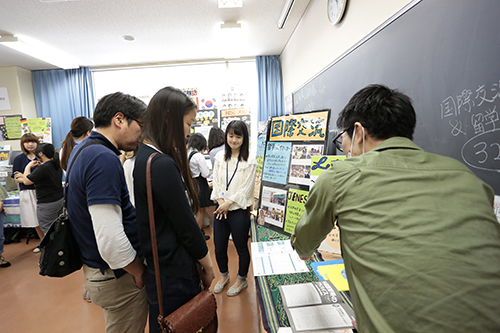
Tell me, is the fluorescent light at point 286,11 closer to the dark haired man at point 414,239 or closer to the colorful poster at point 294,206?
the colorful poster at point 294,206

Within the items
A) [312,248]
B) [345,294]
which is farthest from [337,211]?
[345,294]

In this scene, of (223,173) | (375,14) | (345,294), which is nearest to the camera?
(345,294)

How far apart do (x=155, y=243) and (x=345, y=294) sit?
933 mm

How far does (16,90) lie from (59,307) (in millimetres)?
4651

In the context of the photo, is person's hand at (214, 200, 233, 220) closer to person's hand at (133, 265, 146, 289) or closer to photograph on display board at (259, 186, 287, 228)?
photograph on display board at (259, 186, 287, 228)

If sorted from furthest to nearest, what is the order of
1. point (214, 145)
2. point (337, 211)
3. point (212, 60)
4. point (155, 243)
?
point (212, 60) → point (214, 145) → point (155, 243) → point (337, 211)

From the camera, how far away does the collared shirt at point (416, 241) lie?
491 mm

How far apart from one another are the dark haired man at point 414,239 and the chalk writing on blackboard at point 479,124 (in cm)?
40

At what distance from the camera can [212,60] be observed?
187 inches

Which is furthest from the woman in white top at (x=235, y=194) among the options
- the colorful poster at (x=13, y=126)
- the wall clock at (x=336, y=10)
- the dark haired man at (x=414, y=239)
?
the colorful poster at (x=13, y=126)

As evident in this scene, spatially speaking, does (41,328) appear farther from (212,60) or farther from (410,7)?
(212,60)

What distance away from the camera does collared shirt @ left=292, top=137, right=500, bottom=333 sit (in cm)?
49

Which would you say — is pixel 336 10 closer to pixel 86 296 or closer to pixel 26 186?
pixel 86 296

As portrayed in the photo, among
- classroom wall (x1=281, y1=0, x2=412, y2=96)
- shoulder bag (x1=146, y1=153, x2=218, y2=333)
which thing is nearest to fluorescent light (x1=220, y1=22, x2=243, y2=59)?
classroom wall (x1=281, y1=0, x2=412, y2=96)
